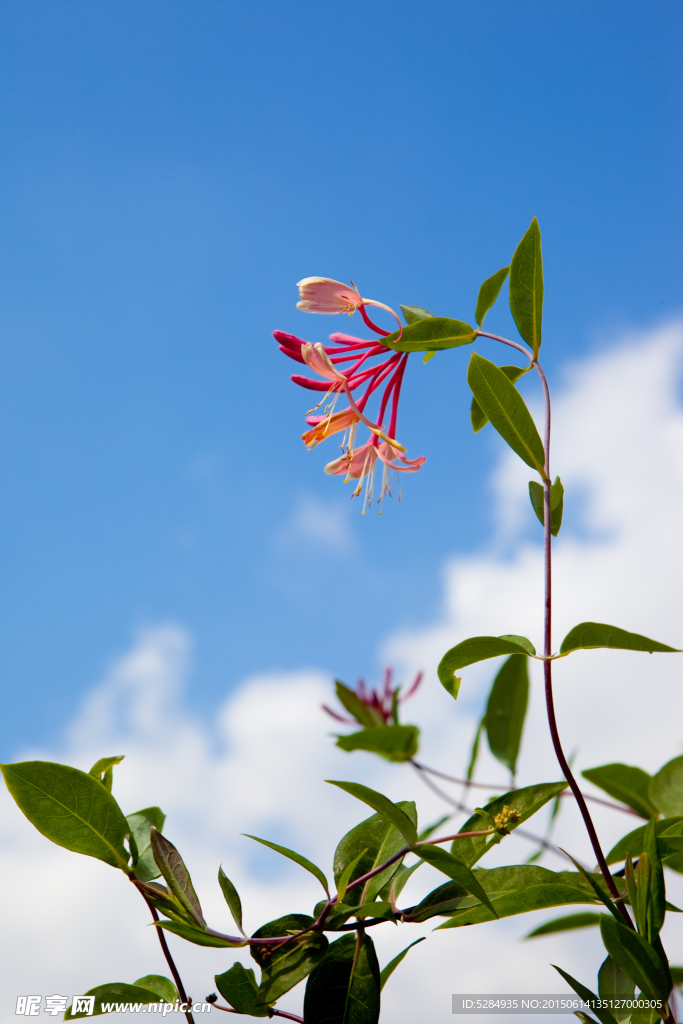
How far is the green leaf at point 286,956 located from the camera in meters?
0.70

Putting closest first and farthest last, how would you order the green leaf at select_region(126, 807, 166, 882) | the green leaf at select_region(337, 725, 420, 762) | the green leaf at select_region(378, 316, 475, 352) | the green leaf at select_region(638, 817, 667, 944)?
the green leaf at select_region(337, 725, 420, 762) → the green leaf at select_region(638, 817, 667, 944) → the green leaf at select_region(126, 807, 166, 882) → the green leaf at select_region(378, 316, 475, 352)

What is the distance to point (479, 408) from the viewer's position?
3.49 ft

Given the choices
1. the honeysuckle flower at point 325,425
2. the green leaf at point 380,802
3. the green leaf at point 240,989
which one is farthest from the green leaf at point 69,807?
the honeysuckle flower at point 325,425

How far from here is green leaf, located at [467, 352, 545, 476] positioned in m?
0.86

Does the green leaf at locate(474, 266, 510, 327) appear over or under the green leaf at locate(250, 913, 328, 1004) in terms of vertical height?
over

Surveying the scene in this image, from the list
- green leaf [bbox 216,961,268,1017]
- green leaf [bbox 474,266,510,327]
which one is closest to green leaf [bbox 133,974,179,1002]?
green leaf [bbox 216,961,268,1017]

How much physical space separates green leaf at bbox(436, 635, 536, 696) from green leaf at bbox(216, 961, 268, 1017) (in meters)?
Answer: 0.34

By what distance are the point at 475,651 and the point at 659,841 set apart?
0.26 metres

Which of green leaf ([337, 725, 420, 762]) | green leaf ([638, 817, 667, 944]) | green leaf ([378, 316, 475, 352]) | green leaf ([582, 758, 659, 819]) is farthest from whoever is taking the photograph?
green leaf ([582, 758, 659, 819])

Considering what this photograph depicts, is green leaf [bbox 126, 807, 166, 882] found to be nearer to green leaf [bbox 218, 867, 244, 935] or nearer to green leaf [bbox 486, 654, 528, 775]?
green leaf [bbox 218, 867, 244, 935]

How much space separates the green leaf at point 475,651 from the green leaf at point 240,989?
1.13 ft

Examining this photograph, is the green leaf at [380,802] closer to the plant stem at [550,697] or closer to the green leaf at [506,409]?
the plant stem at [550,697]

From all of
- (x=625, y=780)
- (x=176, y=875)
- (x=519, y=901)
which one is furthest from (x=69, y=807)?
(x=625, y=780)

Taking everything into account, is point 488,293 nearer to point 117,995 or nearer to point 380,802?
point 380,802
